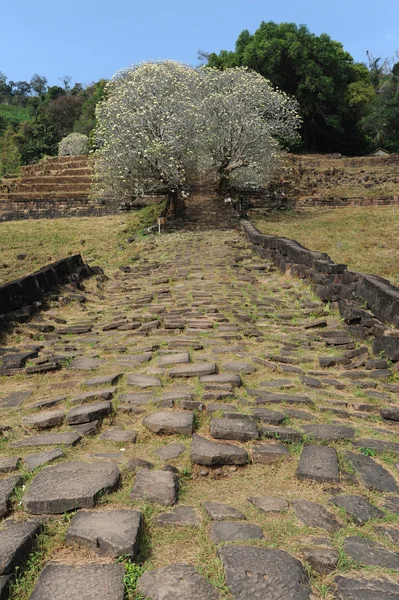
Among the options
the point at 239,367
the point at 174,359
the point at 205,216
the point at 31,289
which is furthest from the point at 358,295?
the point at 205,216

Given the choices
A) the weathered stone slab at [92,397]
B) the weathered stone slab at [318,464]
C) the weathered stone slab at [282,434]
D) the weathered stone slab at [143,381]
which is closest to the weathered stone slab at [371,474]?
the weathered stone slab at [318,464]

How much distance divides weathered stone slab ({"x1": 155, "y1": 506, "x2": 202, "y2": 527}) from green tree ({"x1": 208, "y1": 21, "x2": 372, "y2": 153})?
124 ft

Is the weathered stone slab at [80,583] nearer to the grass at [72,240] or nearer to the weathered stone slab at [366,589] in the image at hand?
the weathered stone slab at [366,589]

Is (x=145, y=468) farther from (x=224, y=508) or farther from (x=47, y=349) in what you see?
(x=47, y=349)

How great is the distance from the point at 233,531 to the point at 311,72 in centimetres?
3879

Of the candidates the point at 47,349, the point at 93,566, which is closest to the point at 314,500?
the point at 93,566

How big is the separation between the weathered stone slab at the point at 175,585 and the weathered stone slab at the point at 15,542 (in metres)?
0.51

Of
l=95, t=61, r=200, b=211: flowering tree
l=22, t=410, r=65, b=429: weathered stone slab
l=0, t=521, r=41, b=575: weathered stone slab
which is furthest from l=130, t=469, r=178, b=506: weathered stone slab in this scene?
l=95, t=61, r=200, b=211: flowering tree

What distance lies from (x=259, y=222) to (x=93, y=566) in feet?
58.6

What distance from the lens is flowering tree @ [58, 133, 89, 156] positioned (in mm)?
41312

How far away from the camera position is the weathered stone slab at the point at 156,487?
2.42m

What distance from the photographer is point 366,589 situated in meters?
1.85

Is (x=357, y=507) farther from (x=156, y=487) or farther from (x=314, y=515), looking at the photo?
(x=156, y=487)

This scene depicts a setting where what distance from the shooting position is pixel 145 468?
2727mm
